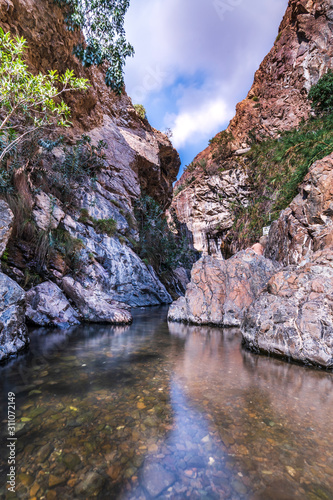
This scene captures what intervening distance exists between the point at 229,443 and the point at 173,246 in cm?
2178

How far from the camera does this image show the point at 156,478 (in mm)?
1536

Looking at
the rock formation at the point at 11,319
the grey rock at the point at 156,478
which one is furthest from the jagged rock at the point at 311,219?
the rock formation at the point at 11,319

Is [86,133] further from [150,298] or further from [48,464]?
[48,464]

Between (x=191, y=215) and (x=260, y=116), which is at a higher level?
(x=260, y=116)

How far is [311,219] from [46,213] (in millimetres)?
10880

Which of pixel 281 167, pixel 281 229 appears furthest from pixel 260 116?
pixel 281 229

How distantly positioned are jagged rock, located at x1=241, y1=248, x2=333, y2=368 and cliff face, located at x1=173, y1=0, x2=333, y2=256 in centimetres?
2035

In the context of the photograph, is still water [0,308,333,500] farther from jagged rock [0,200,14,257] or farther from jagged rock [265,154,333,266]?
jagged rock [265,154,333,266]

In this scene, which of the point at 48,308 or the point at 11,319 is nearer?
the point at 11,319

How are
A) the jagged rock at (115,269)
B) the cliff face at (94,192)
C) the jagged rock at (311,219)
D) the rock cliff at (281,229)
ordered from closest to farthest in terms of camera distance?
the rock cliff at (281,229) → the jagged rock at (311,219) → the cliff face at (94,192) → the jagged rock at (115,269)

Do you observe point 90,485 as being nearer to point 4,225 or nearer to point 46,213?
point 4,225

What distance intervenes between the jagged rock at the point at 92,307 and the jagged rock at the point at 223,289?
2.12 m

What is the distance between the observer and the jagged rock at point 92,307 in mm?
7988

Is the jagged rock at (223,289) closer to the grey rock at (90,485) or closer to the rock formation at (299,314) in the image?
the rock formation at (299,314)
